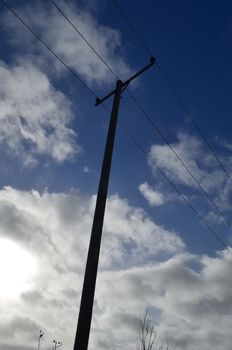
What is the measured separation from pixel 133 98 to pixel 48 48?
2808 millimetres

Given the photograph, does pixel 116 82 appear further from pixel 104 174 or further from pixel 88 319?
pixel 88 319

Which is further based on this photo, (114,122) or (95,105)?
(95,105)

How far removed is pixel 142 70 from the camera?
9.91 meters

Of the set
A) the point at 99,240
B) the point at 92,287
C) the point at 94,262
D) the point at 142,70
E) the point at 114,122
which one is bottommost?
the point at 92,287

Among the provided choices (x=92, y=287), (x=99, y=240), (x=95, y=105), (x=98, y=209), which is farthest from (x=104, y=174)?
(x=95, y=105)

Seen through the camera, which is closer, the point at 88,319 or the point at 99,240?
the point at 88,319

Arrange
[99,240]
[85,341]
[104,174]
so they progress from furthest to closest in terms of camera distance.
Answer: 1. [104,174]
2. [99,240]
3. [85,341]

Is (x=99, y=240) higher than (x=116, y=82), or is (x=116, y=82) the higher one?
(x=116, y=82)

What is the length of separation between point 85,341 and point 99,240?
5.59 ft

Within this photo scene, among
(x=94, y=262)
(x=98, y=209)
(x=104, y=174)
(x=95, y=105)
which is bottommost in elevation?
(x=94, y=262)

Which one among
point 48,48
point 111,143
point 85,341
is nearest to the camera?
point 85,341

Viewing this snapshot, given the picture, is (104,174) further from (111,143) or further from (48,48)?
(48,48)

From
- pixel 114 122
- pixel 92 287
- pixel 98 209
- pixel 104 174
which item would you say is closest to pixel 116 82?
pixel 114 122

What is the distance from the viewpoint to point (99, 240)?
21.3ft
